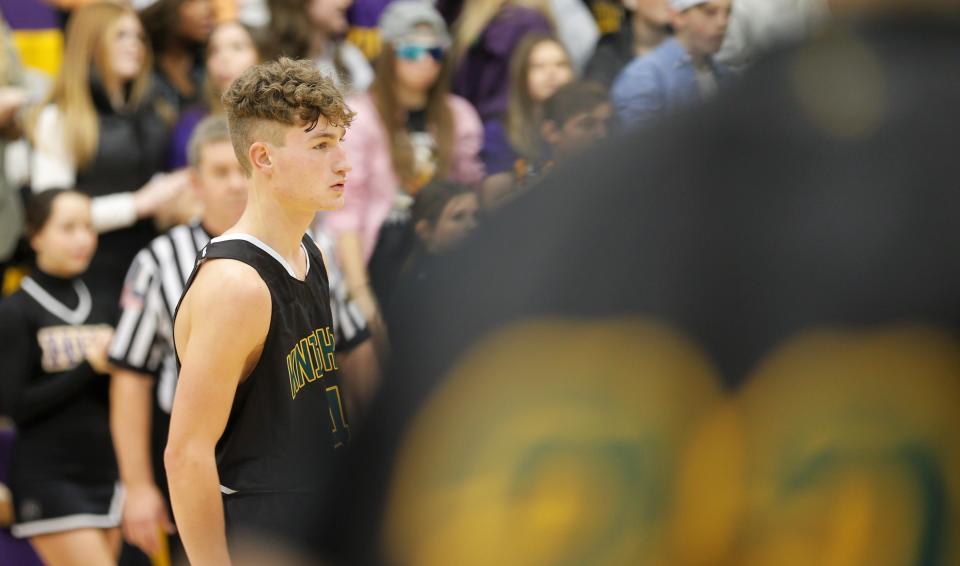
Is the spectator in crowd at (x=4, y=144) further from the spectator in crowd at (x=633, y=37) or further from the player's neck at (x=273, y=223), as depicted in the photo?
the player's neck at (x=273, y=223)

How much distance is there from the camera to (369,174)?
17.8 ft

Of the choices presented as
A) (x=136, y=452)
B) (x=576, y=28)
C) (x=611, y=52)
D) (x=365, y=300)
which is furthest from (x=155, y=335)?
(x=576, y=28)

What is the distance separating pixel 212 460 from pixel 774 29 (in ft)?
4.91

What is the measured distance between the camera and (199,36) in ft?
19.9

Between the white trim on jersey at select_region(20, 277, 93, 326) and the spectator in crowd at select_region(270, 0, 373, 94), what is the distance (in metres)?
Result: 1.39

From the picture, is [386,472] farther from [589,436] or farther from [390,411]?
[589,436]

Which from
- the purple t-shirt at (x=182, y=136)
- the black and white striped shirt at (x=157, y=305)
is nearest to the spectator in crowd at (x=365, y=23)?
the purple t-shirt at (x=182, y=136)

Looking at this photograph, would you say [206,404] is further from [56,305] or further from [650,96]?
[56,305]

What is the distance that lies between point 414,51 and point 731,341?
440cm

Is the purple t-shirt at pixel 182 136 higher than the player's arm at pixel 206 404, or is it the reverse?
the purple t-shirt at pixel 182 136

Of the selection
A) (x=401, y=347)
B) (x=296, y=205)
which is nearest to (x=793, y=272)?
(x=401, y=347)

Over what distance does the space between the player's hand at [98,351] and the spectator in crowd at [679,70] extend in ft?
7.48

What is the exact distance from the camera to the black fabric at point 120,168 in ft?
17.9

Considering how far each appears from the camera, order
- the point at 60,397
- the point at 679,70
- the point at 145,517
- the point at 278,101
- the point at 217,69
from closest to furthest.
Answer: the point at 679,70 < the point at 278,101 < the point at 145,517 < the point at 60,397 < the point at 217,69
